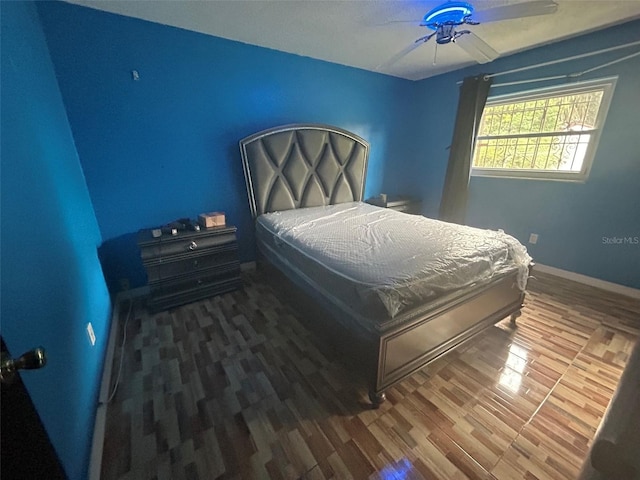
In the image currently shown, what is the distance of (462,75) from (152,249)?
448cm

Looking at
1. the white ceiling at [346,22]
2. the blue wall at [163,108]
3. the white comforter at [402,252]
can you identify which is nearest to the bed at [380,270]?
the white comforter at [402,252]

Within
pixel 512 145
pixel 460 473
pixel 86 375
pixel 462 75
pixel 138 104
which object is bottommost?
pixel 460 473

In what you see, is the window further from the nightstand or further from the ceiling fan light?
the ceiling fan light

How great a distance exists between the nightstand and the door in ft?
12.4

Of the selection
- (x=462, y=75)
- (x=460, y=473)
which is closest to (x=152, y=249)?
(x=460, y=473)

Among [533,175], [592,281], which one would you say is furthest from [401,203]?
[592,281]

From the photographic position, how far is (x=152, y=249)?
227 centimetres

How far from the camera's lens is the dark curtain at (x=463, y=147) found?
3.46 m

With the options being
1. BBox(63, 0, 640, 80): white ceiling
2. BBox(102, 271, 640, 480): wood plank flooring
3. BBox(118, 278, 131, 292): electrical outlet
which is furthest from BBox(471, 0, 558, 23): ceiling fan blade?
BBox(118, 278, 131, 292): electrical outlet

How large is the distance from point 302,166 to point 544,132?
119 inches

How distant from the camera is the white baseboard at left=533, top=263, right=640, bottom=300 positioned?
104 inches

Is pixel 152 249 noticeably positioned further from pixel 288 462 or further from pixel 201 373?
pixel 288 462

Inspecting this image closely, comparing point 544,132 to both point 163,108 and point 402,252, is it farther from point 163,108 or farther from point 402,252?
point 163,108

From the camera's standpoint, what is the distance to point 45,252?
46.7 inches
